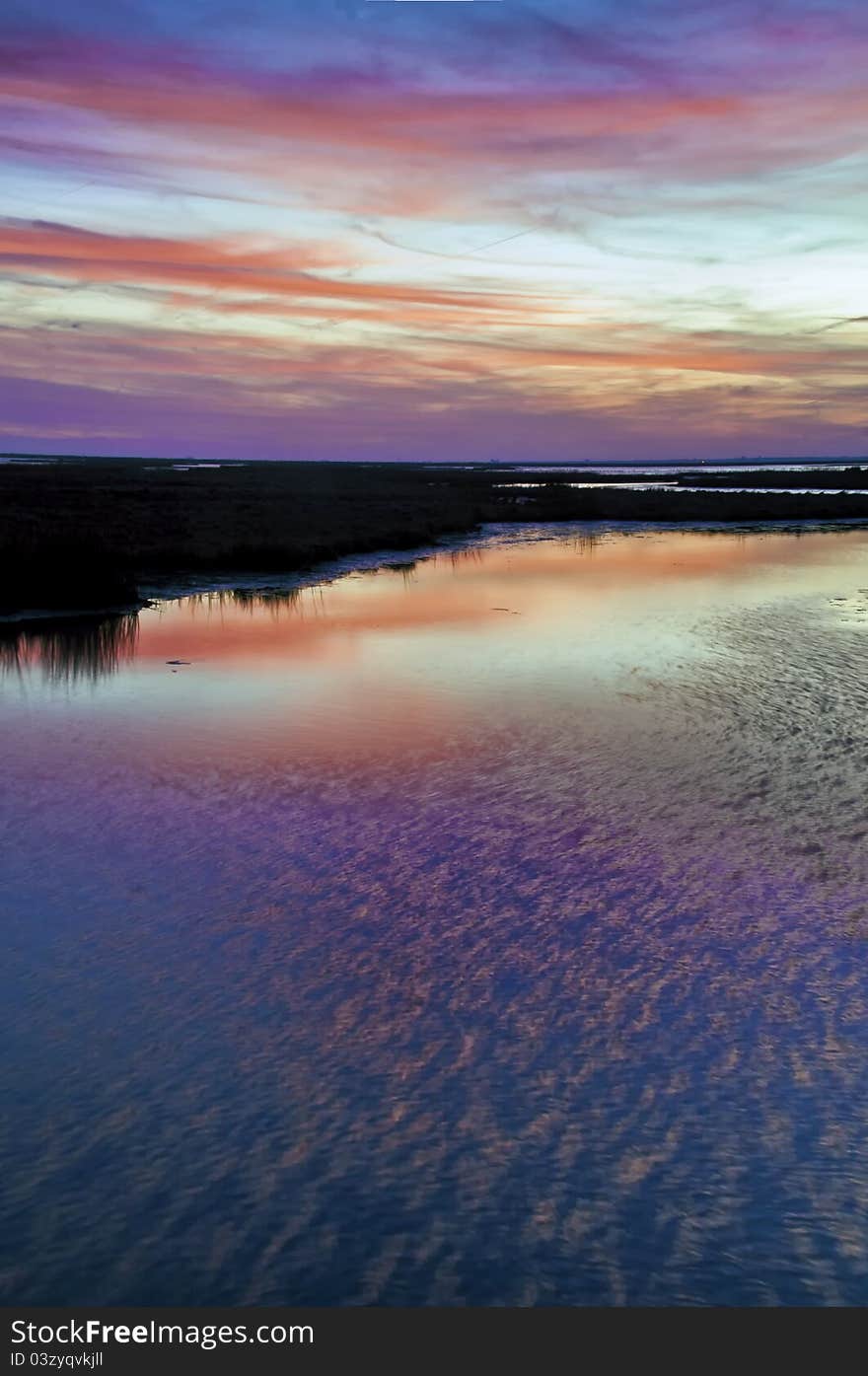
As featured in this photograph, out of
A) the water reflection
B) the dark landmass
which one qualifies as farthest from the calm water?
the dark landmass

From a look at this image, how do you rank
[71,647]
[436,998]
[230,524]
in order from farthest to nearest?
[230,524], [71,647], [436,998]

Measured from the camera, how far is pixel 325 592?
81.4 feet

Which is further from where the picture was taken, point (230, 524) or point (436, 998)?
point (230, 524)

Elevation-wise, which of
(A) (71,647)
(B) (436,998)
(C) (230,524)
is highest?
(C) (230,524)

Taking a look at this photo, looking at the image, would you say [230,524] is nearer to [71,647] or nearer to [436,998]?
[71,647]

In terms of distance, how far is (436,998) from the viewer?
623 centimetres

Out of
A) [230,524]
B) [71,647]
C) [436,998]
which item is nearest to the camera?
[436,998]

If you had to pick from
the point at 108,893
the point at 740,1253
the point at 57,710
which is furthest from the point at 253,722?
the point at 740,1253

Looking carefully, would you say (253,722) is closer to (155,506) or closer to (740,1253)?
(740,1253)

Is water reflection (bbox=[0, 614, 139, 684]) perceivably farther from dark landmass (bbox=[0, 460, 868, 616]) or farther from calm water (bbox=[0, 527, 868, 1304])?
calm water (bbox=[0, 527, 868, 1304])

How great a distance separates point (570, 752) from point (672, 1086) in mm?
6238

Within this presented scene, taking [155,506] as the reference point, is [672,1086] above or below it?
below

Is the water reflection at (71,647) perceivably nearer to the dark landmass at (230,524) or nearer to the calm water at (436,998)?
the dark landmass at (230,524)

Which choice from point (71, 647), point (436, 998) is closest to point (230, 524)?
point (71, 647)
